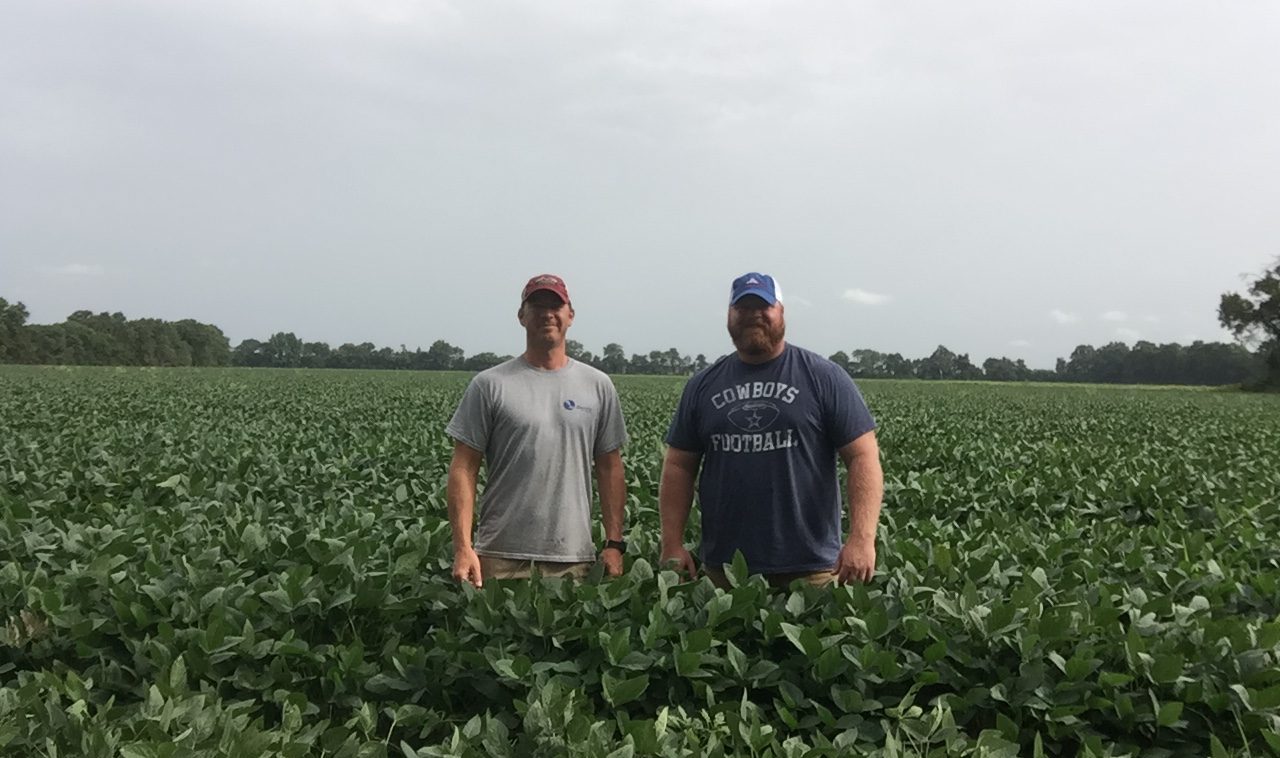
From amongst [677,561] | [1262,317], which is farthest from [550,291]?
[1262,317]

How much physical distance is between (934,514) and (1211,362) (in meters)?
109

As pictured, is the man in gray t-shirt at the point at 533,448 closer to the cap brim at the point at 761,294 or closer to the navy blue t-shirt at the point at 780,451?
the navy blue t-shirt at the point at 780,451

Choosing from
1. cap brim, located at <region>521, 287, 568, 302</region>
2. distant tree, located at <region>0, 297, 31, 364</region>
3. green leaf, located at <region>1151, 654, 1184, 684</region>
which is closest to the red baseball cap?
cap brim, located at <region>521, 287, 568, 302</region>

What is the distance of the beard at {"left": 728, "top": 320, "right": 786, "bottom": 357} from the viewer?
3.24 meters

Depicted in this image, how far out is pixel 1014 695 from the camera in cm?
285

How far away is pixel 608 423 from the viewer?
3.63 m

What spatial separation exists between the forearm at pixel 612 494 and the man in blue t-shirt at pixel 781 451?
467 mm

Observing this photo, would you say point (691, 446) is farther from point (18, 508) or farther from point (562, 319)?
point (18, 508)

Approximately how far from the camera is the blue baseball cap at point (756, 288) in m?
3.18

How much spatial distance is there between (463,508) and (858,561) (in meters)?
1.71

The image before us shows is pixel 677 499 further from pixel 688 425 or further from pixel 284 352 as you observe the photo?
pixel 284 352

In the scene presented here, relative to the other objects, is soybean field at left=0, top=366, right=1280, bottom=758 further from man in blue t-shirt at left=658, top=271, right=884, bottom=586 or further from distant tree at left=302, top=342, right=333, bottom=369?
distant tree at left=302, top=342, right=333, bottom=369

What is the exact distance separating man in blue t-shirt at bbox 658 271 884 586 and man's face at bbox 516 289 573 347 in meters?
0.69

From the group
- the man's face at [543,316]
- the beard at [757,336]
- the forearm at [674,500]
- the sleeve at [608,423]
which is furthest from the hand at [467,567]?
the beard at [757,336]
